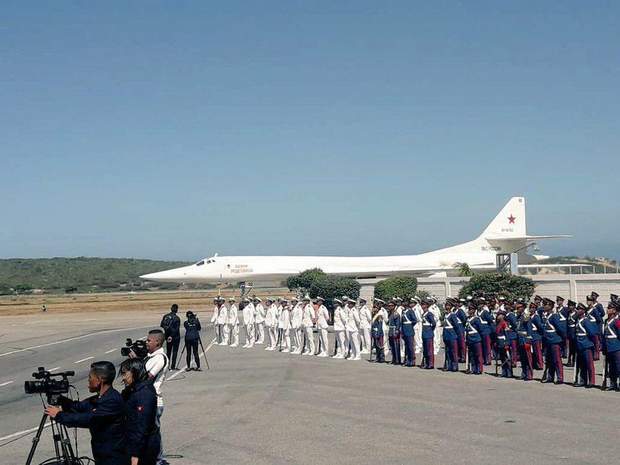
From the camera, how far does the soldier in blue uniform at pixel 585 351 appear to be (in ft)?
49.2

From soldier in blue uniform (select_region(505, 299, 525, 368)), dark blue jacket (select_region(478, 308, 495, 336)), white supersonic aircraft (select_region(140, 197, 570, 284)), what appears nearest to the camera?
soldier in blue uniform (select_region(505, 299, 525, 368))

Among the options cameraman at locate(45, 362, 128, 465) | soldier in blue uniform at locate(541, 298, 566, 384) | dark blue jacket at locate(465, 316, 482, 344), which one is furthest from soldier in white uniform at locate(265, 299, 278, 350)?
cameraman at locate(45, 362, 128, 465)

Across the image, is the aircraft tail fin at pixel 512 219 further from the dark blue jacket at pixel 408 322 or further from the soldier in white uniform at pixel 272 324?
the dark blue jacket at pixel 408 322

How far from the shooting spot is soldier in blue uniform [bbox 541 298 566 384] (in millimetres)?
15734

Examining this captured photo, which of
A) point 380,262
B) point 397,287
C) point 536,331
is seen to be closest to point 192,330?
point 536,331

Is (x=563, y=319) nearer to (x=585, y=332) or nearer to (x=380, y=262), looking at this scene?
(x=585, y=332)

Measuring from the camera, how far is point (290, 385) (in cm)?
1573

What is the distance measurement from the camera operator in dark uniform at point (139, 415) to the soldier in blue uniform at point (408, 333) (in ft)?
41.8

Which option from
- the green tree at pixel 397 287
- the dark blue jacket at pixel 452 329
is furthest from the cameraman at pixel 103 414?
the green tree at pixel 397 287

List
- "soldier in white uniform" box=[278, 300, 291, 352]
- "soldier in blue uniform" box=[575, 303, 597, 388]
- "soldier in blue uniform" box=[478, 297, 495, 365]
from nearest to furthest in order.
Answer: "soldier in blue uniform" box=[575, 303, 597, 388], "soldier in blue uniform" box=[478, 297, 495, 365], "soldier in white uniform" box=[278, 300, 291, 352]

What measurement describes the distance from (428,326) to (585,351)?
4651mm

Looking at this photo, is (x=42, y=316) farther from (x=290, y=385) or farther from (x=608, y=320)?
(x=608, y=320)

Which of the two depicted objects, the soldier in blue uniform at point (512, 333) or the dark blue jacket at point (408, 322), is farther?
the dark blue jacket at point (408, 322)

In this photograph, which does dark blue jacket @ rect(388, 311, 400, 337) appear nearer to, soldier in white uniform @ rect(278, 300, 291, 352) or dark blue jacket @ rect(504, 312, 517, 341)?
dark blue jacket @ rect(504, 312, 517, 341)
